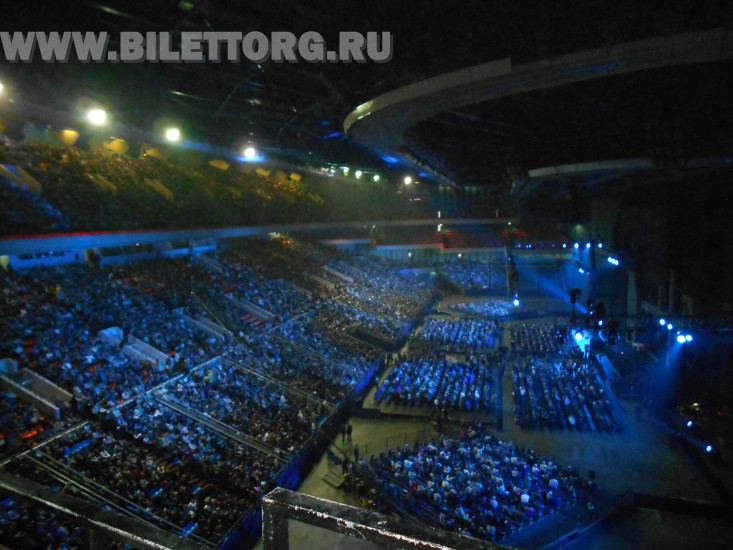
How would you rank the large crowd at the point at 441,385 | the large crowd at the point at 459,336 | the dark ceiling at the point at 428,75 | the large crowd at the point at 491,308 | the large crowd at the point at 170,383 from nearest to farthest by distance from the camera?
the dark ceiling at the point at 428,75, the large crowd at the point at 170,383, the large crowd at the point at 441,385, the large crowd at the point at 459,336, the large crowd at the point at 491,308

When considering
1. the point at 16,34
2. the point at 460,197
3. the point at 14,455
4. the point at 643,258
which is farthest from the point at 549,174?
the point at 460,197

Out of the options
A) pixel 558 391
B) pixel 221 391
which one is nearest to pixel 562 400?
pixel 558 391

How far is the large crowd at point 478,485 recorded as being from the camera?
8.39 meters

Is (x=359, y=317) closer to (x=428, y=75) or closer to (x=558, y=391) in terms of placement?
(x=558, y=391)

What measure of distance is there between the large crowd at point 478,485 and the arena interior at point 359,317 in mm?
61

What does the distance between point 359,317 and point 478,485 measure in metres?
12.6

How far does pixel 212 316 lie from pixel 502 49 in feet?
40.9

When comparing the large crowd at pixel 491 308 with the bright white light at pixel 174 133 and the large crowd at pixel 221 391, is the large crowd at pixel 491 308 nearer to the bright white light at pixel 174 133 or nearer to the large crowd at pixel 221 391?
the large crowd at pixel 221 391

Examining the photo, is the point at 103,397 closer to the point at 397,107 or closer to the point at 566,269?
the point at 397,107

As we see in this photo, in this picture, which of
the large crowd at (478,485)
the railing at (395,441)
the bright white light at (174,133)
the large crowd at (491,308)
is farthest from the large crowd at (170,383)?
the large crowd at (491,308)

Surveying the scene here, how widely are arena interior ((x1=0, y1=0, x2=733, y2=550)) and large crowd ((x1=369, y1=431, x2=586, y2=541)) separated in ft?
0.20

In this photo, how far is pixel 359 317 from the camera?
69.2ft

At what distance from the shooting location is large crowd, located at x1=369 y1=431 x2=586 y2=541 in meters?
8.39

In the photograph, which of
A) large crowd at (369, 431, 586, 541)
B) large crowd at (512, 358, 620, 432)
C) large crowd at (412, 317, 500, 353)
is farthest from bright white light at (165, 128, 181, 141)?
large crowd at (512, 358, 620, 432)
